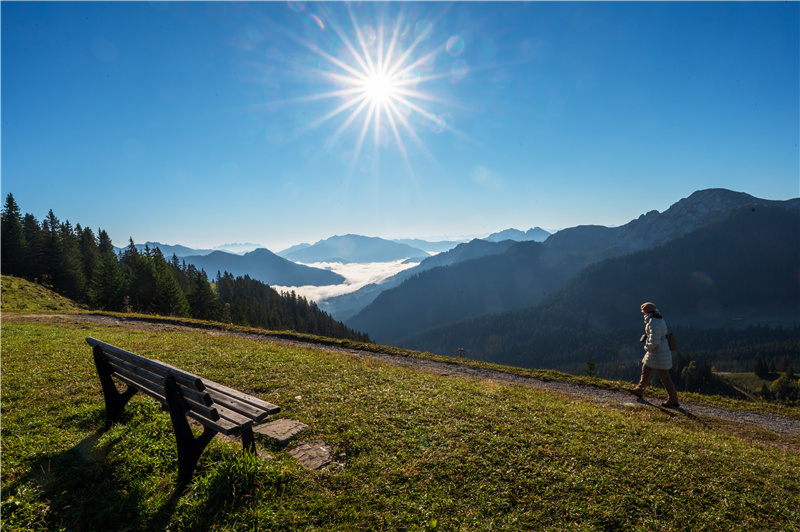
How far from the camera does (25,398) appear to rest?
830 centimetres

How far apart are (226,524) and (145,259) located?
56.5 meters

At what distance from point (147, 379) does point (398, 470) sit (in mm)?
4801

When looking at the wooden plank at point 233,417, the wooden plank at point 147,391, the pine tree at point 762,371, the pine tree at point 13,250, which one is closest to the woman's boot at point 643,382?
the wooden plank at point 233,417

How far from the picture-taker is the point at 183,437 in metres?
5.30

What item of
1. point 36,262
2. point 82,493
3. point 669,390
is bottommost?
point 669,390

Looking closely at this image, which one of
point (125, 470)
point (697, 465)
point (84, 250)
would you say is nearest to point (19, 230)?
point (84, 250)

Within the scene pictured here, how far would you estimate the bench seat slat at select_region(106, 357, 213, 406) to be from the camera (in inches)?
198

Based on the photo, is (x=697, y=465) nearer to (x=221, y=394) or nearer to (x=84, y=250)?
(x=221, y=394)

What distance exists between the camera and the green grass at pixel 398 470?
15.6 feet

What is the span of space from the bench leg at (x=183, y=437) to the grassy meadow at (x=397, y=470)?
264mm

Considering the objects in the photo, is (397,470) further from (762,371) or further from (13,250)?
(762,371)

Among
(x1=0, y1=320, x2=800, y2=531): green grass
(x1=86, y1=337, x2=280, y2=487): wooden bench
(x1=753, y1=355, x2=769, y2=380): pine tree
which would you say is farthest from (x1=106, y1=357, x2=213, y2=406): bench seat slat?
(x1=753, y1=355, x2=769, y2=380): pine tree

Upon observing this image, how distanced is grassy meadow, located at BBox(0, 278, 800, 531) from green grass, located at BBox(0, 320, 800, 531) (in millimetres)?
28

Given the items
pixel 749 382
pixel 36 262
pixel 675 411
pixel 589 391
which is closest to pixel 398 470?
pixel 675 411
